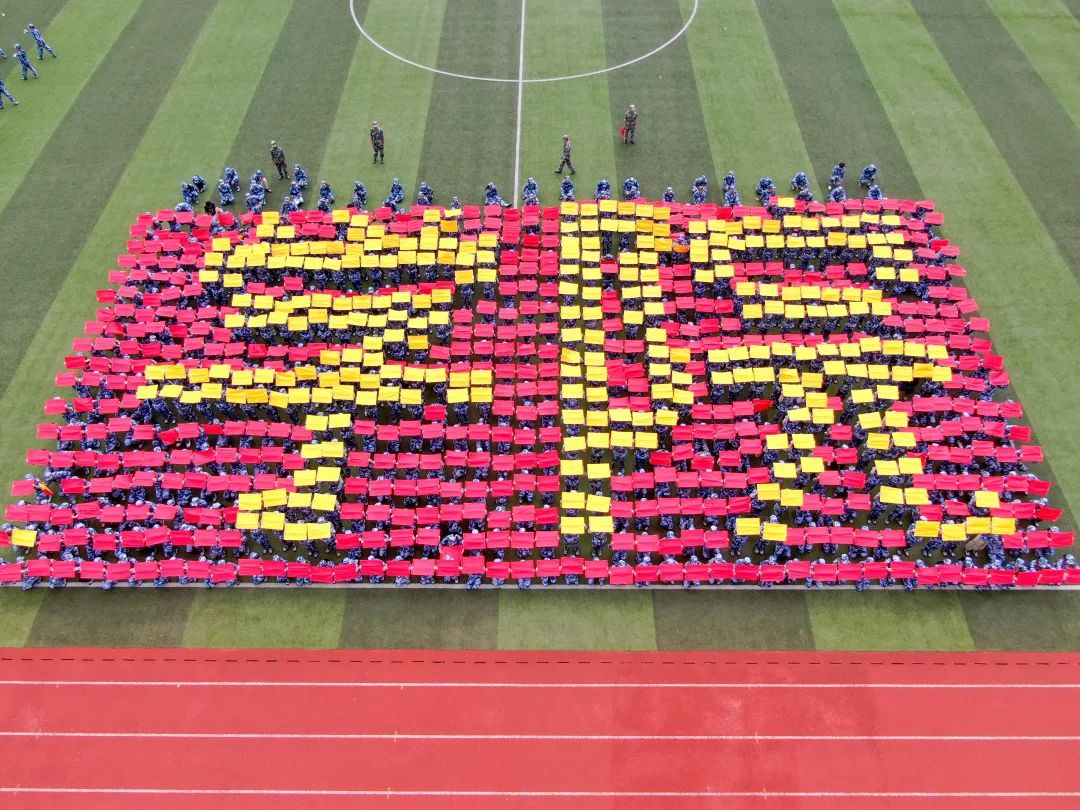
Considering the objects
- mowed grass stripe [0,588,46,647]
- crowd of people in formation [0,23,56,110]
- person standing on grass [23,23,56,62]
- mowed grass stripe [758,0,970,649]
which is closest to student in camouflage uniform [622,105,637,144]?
mowed grass stripe [758,0,970,649]

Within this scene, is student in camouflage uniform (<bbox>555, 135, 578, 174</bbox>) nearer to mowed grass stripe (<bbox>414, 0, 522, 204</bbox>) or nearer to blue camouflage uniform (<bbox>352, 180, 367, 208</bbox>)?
mowed grass stripe (<bbox>414, 0, 522, 204</bbox>)

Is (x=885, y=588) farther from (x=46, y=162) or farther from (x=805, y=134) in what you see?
(x=46, y=162)

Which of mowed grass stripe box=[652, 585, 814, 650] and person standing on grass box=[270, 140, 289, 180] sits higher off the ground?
person standing on grass box=[270, 140, 289, 180]

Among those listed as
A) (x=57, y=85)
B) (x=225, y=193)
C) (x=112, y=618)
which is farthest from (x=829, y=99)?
(x=57, y=85)

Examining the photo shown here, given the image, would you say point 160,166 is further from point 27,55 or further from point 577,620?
point 577,620

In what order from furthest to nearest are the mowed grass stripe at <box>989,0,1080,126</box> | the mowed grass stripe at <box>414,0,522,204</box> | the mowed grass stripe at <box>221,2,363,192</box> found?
the mowed grass stripe at <box>989,0,1080,126</box>, the mowed grass stripe at <box>221,2,363,192</box>, the mowed grass stripe at <box>414,0,522,204</box>

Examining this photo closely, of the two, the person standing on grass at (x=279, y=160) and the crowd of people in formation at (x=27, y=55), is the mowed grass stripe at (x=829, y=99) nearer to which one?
the person standing on grass at (x=279, y=160)
